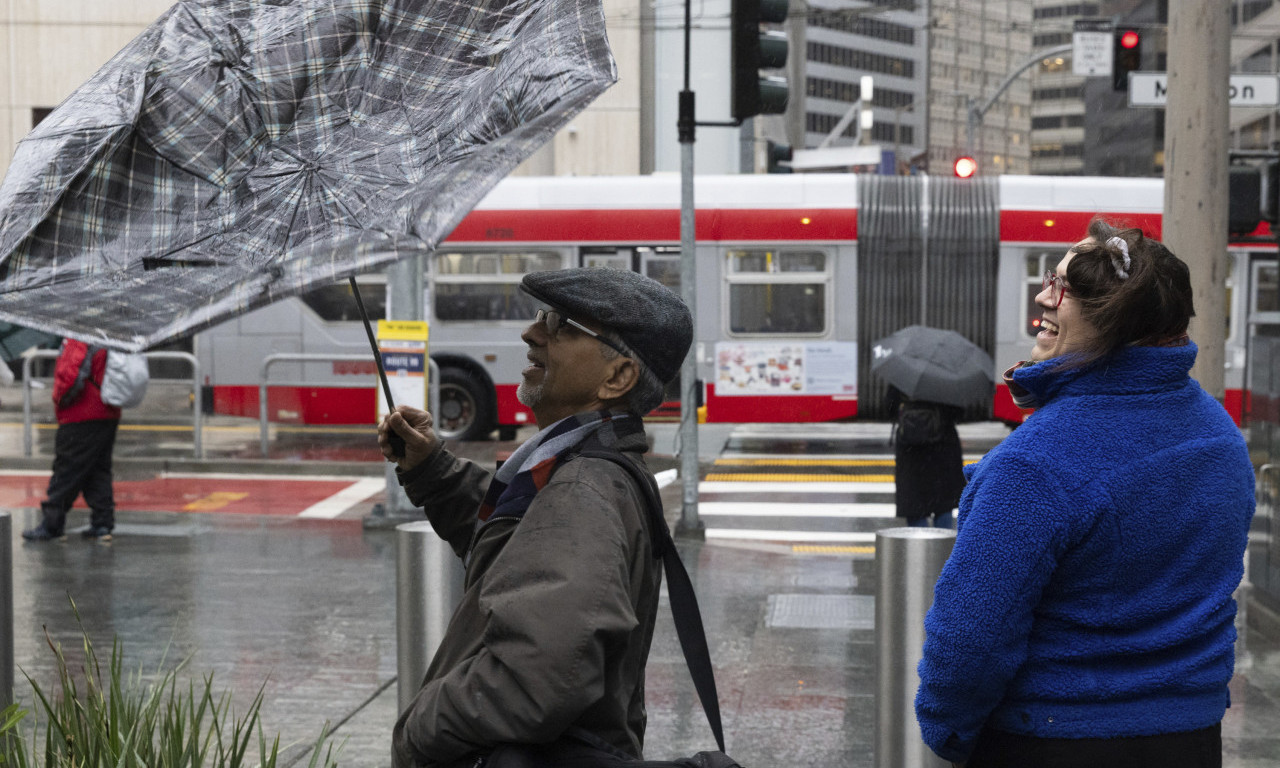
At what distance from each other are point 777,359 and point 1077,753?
12857mm

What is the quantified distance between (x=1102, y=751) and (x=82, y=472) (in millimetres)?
8287

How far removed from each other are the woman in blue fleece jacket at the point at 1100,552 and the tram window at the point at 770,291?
12869 millimetres

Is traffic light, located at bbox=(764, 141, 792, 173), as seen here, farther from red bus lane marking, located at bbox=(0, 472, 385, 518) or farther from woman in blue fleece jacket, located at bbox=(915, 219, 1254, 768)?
woman in blue fleece jacket, located at bbox=(915, 219, 1254, 768)

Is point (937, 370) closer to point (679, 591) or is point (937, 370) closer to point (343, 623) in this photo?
point (343, 623)

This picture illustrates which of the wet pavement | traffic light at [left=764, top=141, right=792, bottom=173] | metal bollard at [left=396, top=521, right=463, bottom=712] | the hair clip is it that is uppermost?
traffic light at [left=764, top=141, right=792, bottom=173]

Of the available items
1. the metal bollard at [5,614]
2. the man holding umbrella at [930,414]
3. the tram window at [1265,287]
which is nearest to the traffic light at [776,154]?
Result: the man holding umbrella at [930,414]

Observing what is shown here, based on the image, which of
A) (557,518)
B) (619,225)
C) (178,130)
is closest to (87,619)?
(178,130)

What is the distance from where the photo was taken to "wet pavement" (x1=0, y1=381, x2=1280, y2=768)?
5.34 meters

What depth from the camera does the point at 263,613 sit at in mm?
7258

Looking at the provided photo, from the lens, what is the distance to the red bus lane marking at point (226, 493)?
11.1 m

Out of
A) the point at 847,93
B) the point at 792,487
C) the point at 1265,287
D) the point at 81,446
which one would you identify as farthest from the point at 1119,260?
the point at 847,93

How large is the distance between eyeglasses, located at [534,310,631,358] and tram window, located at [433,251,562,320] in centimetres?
1293

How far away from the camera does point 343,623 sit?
7062 mm

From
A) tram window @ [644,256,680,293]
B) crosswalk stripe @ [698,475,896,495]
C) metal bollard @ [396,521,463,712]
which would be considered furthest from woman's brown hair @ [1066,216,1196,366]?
tram window @ [644,256,680,293]
